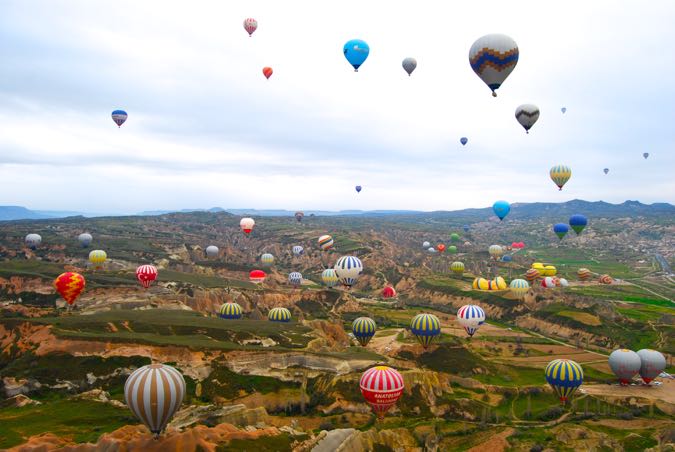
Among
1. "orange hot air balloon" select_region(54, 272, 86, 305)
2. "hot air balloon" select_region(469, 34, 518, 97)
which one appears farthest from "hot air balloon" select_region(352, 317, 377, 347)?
"orange hot air balloon" select_region(54, 272, 86, 305)

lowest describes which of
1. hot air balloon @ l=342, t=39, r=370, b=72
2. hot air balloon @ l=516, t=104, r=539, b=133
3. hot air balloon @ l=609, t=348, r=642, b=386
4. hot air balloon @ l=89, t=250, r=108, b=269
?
hot air balloon @ l=609, t=348, r=642, b=386

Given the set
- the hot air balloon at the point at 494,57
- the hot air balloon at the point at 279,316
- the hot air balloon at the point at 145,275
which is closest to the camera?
the hot air balloon at the point at 494,57

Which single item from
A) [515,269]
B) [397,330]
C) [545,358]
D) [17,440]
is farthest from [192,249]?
[17,440]

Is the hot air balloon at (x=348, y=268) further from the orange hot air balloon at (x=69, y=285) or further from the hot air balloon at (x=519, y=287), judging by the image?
the hot air balloon at (x=519, y=287)

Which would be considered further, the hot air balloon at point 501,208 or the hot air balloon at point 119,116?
the hot air balloon at point 501,208

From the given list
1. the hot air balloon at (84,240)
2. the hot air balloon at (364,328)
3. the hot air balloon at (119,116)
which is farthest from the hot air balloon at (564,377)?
the hot air balloon at (84,240)

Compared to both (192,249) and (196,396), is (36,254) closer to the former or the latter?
(192,249)

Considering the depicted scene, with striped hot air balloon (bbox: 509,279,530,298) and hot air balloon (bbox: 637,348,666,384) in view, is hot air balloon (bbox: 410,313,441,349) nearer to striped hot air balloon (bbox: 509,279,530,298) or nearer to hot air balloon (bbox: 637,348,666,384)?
hot air balloon (bbox: 637,348,666,384)
